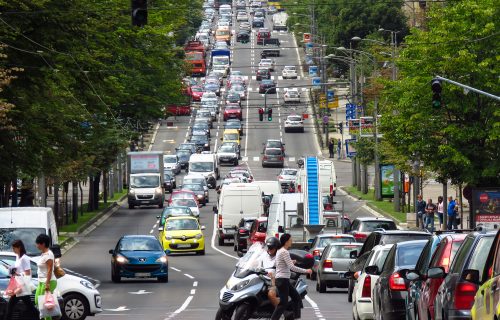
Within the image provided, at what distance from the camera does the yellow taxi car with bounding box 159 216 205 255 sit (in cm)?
5334

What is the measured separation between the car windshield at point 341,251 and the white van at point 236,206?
21.2 m

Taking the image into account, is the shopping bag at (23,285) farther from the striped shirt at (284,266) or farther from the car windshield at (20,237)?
the car windshield at (20,237)

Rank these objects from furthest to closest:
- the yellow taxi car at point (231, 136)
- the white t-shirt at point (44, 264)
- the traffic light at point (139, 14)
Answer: the yellow taxi car at point (231, 136) → the traffic light at point (139, 14) → the white t-shirt at point (44, 264)

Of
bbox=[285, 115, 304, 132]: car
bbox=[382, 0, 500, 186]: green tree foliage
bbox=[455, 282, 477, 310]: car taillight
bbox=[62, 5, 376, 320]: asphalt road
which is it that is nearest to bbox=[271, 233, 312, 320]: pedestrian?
bbox=[62, 5, 376, 320]: asphalt road

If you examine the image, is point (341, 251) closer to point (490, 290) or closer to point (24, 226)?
point (24, 226)

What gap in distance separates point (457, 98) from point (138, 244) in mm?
17115

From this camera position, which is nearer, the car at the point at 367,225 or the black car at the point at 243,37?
the car at the point at 367,225

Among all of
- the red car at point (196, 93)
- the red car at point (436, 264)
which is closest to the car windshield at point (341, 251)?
the red car at point (436, 264)

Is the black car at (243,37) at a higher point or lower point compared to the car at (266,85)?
higher

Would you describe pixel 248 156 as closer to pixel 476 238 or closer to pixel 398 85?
pixel 398 85

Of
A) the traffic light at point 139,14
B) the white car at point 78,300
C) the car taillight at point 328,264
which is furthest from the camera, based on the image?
the car taillight at point 328,264

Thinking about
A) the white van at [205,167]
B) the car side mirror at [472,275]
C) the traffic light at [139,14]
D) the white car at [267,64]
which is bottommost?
the car side mirror at [472,275]

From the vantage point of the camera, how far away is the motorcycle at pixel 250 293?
21.9 m

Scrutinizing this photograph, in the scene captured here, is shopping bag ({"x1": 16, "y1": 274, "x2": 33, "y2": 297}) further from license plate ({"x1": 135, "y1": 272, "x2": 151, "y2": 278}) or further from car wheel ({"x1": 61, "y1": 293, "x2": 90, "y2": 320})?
license plate ({"x1": 135, "y1": 272, "x2": 151, "y2": 278})
